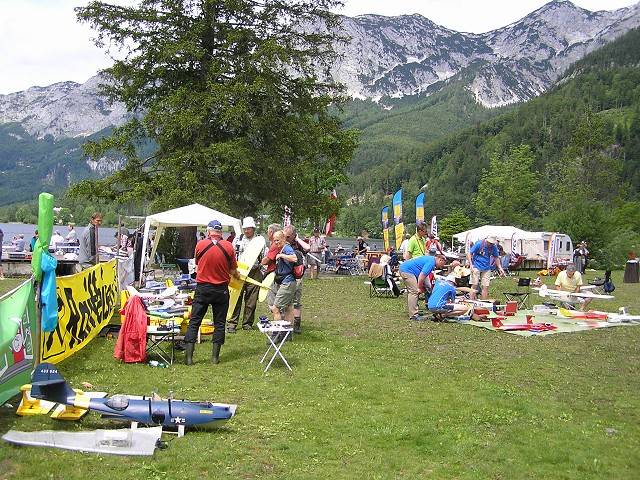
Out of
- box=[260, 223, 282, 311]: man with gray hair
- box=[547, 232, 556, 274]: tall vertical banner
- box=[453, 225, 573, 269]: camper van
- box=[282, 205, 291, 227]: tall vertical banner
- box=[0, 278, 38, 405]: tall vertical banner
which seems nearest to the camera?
box=[0, 278, 38, 405]: tall vertical banner

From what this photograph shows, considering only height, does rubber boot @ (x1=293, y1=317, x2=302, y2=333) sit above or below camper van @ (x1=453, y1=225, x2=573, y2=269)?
below

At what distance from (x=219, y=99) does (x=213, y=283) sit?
652 inches

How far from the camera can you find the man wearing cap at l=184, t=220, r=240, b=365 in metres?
8.59

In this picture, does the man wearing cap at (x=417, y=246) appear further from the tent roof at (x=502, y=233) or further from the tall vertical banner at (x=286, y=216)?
the tent roof at (x=502, y=233)

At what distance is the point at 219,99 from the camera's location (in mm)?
23859

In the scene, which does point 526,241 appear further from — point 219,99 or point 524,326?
point 524,326

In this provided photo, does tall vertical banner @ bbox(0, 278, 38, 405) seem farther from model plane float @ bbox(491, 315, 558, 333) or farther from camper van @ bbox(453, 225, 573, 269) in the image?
camper van @ bbox(453, 225, 573, 269)

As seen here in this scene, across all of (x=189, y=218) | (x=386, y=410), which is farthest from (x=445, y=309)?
(x=189, y=218)

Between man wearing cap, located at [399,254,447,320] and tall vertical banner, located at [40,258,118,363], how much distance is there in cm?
625

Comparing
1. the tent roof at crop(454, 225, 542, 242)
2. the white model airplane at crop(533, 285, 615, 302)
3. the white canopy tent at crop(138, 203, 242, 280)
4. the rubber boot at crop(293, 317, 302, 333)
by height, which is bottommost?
the rubber boot at crop(293, 317, 302, 333)

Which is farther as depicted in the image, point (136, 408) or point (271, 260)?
point (271, 260)

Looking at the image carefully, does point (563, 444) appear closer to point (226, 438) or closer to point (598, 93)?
point (226, 438)

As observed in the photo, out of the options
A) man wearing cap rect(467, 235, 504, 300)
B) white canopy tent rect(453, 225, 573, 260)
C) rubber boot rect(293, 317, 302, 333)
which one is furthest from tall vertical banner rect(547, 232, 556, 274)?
rubber boot rect(293, 317, 302, 333)

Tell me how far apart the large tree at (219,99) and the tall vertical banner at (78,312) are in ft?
39.2
